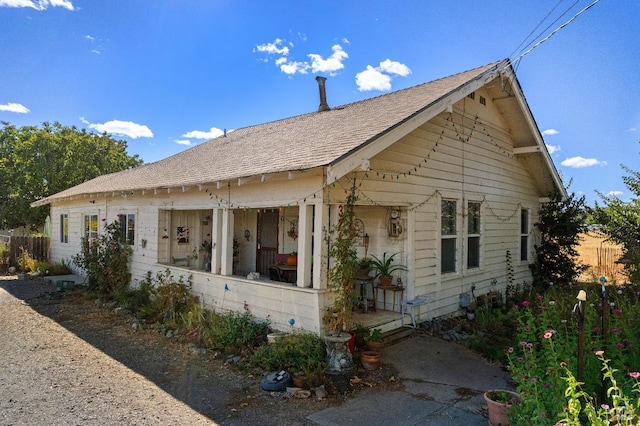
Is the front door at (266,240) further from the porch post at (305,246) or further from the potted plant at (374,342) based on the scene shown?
the potted plant at (374,342)

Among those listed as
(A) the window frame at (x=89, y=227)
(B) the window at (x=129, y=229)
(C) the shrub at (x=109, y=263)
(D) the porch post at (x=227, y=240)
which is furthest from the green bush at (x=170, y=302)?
(A) the window frame at (x=89, y=227)

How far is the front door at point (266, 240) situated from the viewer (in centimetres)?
1098

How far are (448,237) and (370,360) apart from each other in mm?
3909

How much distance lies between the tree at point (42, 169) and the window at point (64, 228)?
10.2 metres

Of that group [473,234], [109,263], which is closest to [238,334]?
[473,234]

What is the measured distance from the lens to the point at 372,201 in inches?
270

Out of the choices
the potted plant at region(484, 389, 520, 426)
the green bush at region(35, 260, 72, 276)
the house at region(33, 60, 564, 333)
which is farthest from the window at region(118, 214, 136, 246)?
the potted plant at region(484, 389, 520, 426)

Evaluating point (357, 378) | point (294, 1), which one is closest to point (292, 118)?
point (294, 1)

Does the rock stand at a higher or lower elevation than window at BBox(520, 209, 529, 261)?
lower

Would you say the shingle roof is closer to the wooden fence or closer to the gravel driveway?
the gravel driveway

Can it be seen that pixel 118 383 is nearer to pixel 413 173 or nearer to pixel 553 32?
pixel 413 173

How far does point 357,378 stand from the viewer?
217 inches

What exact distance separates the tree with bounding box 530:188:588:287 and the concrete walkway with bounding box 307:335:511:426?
22.6 ft

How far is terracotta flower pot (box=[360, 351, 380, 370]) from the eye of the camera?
5.85m
